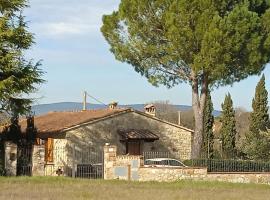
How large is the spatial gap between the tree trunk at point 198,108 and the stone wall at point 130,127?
6464 millimetres

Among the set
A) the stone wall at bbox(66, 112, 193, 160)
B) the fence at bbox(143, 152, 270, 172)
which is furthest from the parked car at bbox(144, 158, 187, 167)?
the stone wall at bbox(66, 112, 193, 160)

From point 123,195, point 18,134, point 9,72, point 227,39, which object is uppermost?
point 227,39

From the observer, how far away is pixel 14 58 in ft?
90.4

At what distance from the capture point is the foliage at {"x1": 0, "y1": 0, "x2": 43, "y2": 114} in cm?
2734

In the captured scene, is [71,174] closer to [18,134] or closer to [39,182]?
[18,134]

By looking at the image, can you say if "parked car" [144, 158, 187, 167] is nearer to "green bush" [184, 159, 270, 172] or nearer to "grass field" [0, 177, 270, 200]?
"green bush" [184, 159, 270, 172]

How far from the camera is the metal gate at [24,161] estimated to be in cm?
2903

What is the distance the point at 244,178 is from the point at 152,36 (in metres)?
10.2

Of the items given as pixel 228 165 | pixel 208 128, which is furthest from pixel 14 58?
pixel 208 128

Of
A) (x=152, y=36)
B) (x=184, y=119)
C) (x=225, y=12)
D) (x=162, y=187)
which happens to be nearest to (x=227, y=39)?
(x=225, y=12)

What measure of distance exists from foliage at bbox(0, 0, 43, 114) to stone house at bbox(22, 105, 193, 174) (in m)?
7.66

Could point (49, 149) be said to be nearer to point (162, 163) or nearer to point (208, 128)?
point (162, 163)

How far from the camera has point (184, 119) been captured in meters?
76.7

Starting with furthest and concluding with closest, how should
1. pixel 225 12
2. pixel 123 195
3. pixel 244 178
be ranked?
1. pixel 225 12
2. pixel 244 178
3. pixel 123 195
